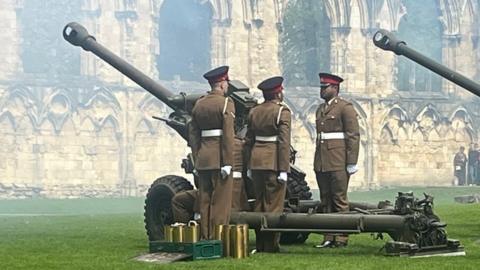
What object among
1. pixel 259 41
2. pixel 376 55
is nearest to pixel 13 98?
pixel 259 41

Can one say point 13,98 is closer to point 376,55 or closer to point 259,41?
point 259,41

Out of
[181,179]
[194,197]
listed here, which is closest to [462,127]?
[181,179]

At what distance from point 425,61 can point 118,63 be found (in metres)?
4.35

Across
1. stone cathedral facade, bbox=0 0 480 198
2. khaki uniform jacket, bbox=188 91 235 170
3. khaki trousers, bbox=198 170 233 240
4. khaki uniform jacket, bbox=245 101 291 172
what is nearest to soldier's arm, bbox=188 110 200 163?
khaki uniform jacket, bbox=188 91 235 170

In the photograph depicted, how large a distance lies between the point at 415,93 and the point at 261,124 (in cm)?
3848

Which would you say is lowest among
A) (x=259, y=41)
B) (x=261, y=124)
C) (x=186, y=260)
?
(x=186, y=260)

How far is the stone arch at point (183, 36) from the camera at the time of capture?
177 feet

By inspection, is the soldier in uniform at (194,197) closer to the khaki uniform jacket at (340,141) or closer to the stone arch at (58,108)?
the khaki uniform jacket at (340,141)

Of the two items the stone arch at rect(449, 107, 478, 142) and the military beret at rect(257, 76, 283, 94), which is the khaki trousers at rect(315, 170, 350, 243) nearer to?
the military beret at rect(257, 76, 283, 94)

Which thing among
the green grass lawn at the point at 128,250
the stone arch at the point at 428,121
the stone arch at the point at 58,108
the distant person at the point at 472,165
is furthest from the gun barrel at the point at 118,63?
the stone arch at the point at 428,121

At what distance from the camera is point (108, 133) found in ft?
165

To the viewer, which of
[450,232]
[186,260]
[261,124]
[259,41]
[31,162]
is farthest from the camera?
[259,41]

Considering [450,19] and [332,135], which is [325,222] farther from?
[450,19]

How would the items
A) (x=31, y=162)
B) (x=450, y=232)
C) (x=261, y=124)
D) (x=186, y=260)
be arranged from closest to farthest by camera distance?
(x=186, y=260) → (x=261, y=124) → (x=450, y=232) → (x=31, y=162)
